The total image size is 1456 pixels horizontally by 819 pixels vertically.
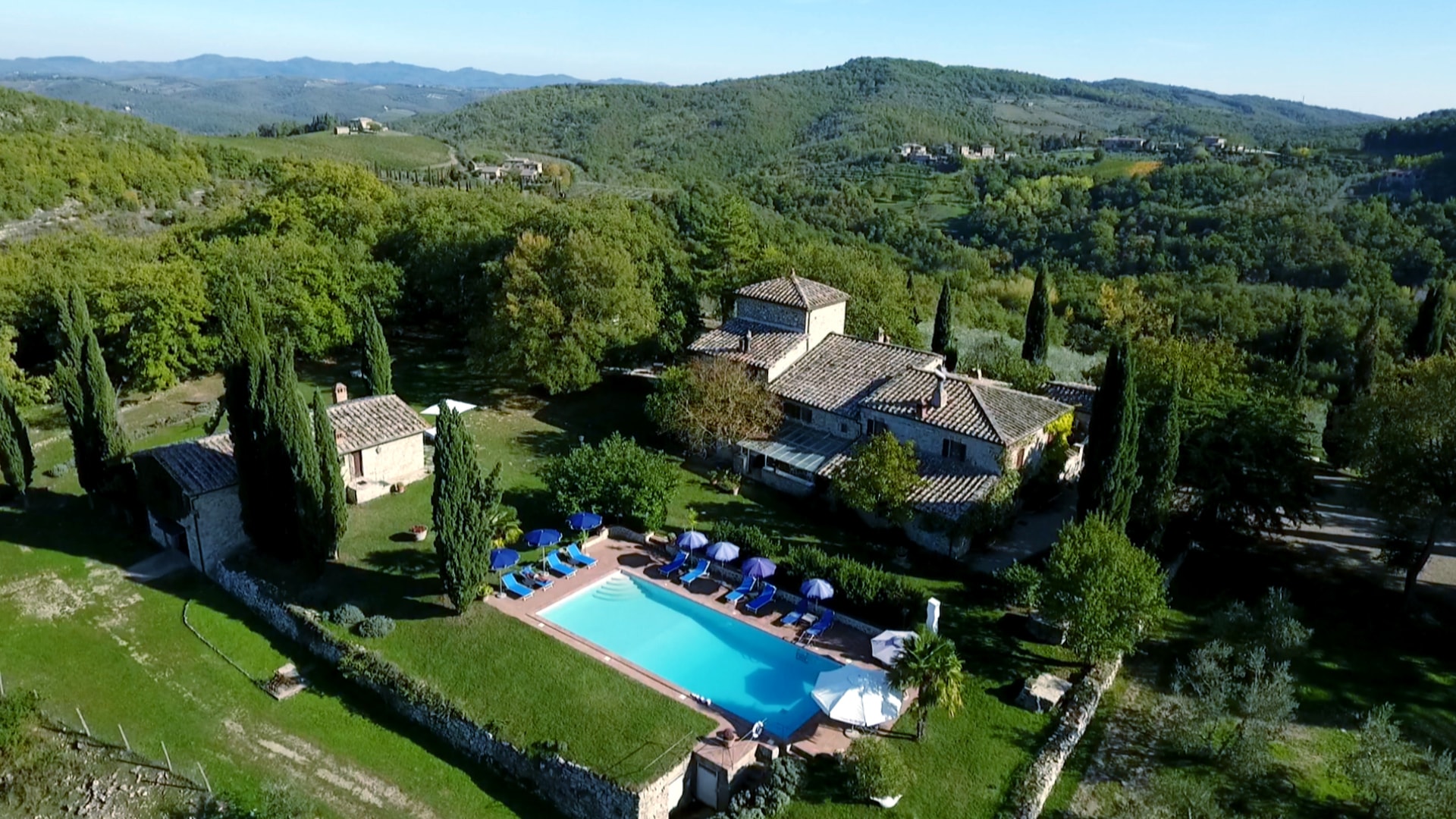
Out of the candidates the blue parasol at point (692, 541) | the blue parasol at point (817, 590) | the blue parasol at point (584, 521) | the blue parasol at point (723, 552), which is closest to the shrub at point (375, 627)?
the blue parasol at point (584, 521)

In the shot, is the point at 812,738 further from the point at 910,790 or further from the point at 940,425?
the point at 940,425

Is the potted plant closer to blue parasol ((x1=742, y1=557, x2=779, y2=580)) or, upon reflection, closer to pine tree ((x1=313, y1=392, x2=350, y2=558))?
blue parasol ((x1=742, y1=557, x2=779, y2=580))

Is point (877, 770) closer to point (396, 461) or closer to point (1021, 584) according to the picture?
point (1021, 584)

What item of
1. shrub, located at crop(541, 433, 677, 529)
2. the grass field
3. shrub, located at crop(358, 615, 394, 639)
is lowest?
shrub, located at crop(358, 615, 394, 639)

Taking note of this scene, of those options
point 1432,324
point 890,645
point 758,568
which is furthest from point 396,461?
point 1432,324

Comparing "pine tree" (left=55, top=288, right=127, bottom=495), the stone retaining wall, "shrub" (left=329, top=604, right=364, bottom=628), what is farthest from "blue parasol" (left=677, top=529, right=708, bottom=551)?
"pine tree" (left=55, top=288, right=127, bottom=495)

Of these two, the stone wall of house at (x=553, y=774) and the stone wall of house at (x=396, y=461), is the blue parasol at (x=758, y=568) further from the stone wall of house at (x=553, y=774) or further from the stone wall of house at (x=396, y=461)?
the stone wall of house at (x=396, y=461)
